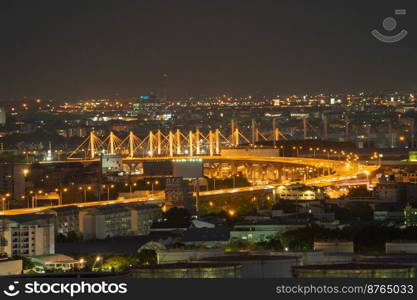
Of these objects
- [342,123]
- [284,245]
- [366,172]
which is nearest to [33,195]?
[366,172]

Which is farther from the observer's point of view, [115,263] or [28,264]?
[115,263]

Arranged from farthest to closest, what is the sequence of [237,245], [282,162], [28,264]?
[282,162] → [237,245] → [28,264]

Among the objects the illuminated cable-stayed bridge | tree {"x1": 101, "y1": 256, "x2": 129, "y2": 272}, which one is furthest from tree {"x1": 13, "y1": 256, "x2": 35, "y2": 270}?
the illuminated cable-stayed bridge

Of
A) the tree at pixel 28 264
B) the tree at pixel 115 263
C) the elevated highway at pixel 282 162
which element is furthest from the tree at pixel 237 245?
the elevated highway at pixel 282 162

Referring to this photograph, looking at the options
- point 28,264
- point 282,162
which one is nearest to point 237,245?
point 28,264

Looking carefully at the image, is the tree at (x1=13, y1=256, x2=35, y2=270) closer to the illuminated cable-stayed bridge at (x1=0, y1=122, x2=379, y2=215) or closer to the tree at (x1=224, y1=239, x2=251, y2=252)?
the tree at (x1=224, y1=239, x2=251, y2=252)

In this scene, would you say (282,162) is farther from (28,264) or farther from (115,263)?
(28,264)

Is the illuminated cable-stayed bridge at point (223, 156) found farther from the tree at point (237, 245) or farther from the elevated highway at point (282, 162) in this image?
the tree at point (237, 245)

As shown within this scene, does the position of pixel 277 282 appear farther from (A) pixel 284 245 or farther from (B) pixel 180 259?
(A) pixel 284 245

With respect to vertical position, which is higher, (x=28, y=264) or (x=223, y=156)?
(x=223, y=156)

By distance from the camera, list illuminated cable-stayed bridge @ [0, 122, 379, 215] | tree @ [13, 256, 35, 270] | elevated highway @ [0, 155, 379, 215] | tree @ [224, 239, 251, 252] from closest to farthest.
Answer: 1. tree @ [13, 256, 35, 270]
2. tree @ [224, 239, 251, 252]
3. elevated highway @ [0, 155, 379, 215]
4. illuminated cable-stayed bridge @ [0, 122, 379, 215]

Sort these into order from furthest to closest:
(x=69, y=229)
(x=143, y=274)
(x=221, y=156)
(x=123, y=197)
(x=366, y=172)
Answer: (x=221, y=156)
(x=366, y=172)
(x=123, y=197)
(x=69, y=229)
(x=143, y=274)
